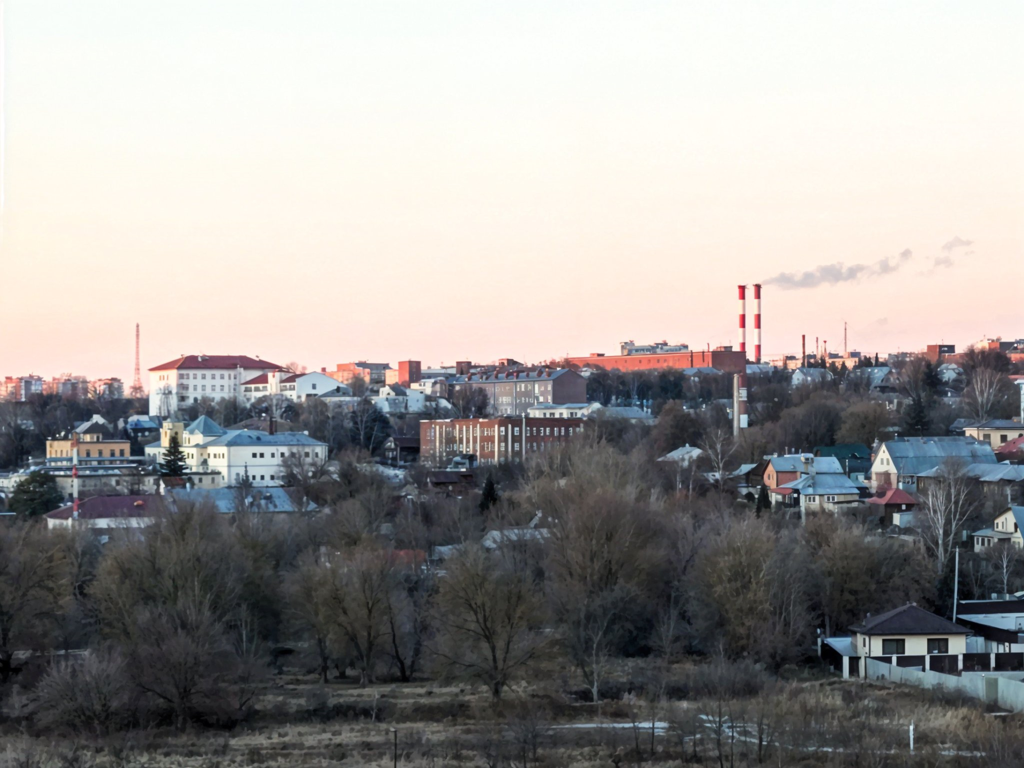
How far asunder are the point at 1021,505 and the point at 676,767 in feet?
62.0

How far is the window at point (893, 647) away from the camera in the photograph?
21.0 m

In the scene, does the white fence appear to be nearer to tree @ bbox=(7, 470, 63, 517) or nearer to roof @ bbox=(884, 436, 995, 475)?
roof @ bbox=(884, 436, 995, 475)

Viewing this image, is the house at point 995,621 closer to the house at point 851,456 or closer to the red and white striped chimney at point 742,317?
the house at point 851,456

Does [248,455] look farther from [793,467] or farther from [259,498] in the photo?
[793,467]

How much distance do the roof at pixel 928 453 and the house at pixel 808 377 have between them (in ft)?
66.8

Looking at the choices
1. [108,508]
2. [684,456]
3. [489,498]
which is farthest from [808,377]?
[108,508]

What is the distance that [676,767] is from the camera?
15.1m

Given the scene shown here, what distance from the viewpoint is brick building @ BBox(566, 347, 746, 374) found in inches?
3130

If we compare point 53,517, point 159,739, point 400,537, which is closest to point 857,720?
point 159,739

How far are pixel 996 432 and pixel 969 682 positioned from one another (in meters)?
24.8

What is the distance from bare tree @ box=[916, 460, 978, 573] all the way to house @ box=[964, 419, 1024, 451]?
10.7 meters

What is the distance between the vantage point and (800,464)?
3691 centimetres

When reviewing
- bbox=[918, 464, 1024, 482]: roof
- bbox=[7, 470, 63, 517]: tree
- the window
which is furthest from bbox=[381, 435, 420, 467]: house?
the window

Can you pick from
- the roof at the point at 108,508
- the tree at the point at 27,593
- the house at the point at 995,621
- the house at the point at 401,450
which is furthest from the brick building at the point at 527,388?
the house at the point at 995,621
